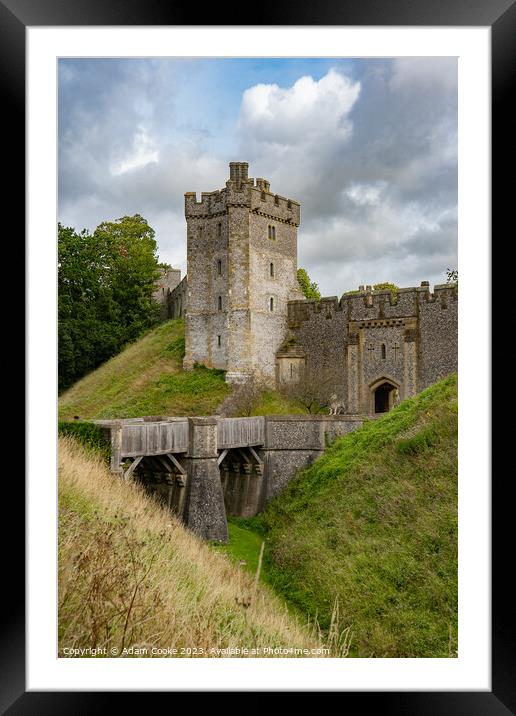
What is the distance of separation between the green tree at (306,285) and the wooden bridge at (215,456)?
17.4 m

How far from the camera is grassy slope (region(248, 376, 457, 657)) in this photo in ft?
30.5

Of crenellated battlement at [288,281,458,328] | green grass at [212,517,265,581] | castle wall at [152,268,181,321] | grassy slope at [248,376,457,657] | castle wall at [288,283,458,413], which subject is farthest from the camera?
castle wall at [152,268,181,321]

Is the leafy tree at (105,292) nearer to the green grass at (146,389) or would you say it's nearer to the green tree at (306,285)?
the green grass at (146,389)

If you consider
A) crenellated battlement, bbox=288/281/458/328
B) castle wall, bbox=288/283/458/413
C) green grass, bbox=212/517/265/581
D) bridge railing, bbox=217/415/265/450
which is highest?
crenellated battlement, bbox=288/281/458/328

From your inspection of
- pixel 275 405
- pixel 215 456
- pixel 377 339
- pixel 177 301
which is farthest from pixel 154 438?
pixel 177 301

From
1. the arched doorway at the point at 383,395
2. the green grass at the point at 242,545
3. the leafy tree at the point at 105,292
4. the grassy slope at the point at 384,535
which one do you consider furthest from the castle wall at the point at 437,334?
the leafy tree at the point at 105,292

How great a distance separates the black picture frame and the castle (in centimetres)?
2018

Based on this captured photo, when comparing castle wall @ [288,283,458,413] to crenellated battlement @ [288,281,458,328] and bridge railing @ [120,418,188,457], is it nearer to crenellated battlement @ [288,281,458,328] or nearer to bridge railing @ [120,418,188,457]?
crenellated battlement @ [288,281,458,328]

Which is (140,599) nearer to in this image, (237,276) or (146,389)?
(146,389)

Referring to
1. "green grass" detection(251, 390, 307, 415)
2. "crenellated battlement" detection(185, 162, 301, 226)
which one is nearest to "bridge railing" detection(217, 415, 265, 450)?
"green grass" detection(251, 390, 307, 415)

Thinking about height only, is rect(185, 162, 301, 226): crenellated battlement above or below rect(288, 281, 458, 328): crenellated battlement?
above

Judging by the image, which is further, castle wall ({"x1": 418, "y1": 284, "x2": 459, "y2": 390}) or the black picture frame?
castle wall ({"x1": 418, "y1": 284, "x2": 459, "y2": 390})
